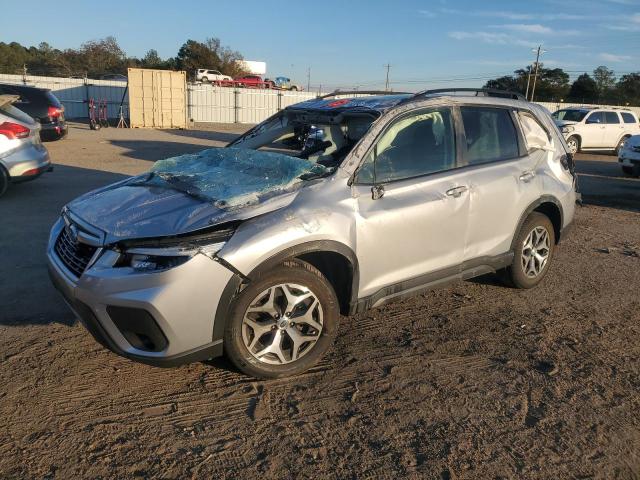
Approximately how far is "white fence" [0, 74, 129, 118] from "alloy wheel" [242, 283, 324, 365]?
28.2 meters

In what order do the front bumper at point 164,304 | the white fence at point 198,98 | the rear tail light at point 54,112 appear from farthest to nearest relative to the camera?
the white fence at point 198,98, the rear tail light at point 54,112, the front bumper at point 164,304

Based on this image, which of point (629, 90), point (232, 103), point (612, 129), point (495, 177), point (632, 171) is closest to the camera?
point (495, 177)

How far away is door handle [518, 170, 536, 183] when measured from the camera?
460 centimetres

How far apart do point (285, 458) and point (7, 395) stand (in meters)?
1.75

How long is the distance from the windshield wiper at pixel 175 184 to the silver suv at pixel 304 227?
16 millimetres

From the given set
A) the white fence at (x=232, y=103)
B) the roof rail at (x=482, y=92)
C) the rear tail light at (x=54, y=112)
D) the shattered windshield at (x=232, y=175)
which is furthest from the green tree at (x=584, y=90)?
the shattered windshield at (x=232, y=175)

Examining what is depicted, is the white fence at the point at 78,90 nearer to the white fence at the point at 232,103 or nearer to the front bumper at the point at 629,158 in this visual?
the white fence at the point at 232,103

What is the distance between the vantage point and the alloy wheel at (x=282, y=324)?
10.4ft

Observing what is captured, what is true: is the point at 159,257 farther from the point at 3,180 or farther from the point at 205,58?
the point at 205,58

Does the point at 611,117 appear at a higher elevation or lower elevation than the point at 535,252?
higher

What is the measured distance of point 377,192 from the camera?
141 inches

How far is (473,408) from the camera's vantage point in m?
3.12

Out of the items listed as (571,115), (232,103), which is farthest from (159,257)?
(232,103)

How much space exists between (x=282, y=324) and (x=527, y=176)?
107 inches
